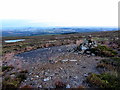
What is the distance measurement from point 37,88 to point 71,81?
5.70 feet

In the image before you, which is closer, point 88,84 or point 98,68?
point 88,84

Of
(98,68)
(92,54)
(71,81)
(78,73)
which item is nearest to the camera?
(71,81)

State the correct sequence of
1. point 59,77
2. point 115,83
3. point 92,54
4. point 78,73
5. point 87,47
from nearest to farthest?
point 115,83 → point 59,77 → point 78,73 → point 92,54 → point 87,47

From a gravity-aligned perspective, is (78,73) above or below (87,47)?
below

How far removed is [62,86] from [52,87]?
479 millimetres

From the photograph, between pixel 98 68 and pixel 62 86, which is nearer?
pixel 62 86

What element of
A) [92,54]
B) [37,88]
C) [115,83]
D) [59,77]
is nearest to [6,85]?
[37,88]

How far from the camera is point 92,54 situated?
33.6ft

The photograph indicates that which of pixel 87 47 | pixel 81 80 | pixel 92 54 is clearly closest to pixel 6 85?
pixel 81 80

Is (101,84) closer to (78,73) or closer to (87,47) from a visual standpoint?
(78,73)

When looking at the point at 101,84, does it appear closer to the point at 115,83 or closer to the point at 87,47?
the point at 115,83

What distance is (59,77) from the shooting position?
5566mm

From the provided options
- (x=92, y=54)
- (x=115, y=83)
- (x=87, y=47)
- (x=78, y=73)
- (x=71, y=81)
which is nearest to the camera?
(x=115, y=83)

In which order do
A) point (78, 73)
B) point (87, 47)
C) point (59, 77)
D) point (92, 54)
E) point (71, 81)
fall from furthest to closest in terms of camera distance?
point (87, 47), point (92, 54), point (78, 73), point (59, 77), point (71, 81)
